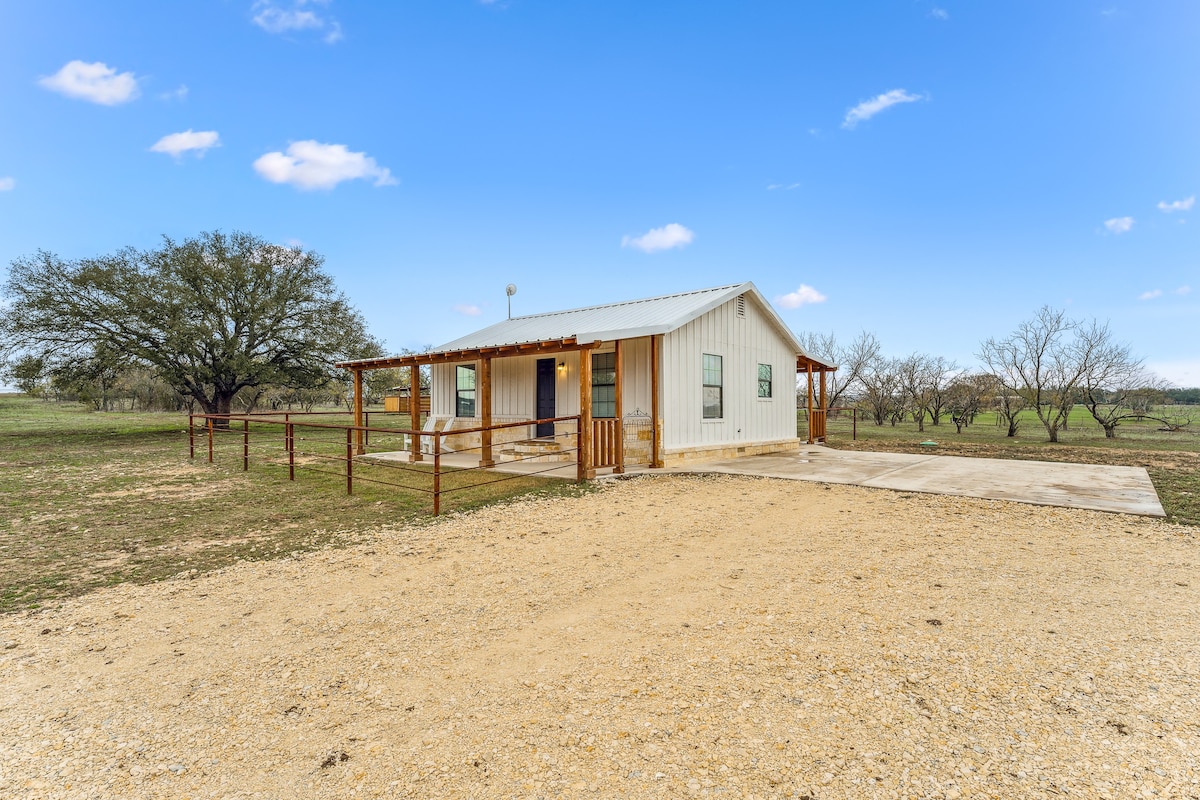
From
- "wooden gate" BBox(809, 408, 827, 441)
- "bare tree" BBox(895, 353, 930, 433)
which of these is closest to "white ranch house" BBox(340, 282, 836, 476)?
"wooden gate" BBox(809, 408, 827, 441)

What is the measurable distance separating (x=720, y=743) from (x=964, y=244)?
21.5 metres

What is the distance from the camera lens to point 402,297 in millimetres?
23953

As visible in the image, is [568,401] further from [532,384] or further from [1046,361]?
[1046,361]

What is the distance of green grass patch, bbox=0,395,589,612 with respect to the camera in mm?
4379

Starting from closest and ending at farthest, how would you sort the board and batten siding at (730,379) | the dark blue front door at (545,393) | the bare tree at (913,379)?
the board and batten siding at (730,379), the dark blue front door at (545,393), the bare tree at (913,379)

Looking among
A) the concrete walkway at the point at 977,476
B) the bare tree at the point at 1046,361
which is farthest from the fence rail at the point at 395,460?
the bare tree at the point at 1046,361

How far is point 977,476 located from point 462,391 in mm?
10984

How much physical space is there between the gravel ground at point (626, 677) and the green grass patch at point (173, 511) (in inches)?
25.4

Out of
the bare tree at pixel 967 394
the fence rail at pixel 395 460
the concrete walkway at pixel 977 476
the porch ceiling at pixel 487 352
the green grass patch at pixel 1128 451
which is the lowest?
the green grass patch at pixel 1128 451

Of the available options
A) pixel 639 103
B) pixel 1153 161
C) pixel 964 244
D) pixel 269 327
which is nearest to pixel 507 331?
pixel 639 103

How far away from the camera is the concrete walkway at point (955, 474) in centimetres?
678

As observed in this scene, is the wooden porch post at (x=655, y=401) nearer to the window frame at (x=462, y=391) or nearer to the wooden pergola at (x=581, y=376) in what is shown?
the wooden pergola at (x=581, y=376)

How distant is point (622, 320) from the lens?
431 inches

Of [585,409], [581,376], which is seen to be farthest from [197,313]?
[585,409]
